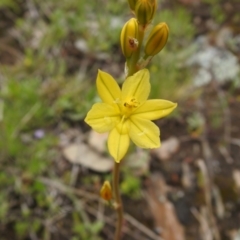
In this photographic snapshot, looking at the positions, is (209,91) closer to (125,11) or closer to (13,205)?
(125,11)

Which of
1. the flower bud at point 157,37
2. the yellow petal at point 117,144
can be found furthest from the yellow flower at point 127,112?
the flower bud at point 157,37

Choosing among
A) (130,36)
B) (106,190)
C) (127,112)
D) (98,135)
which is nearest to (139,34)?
(130,36)

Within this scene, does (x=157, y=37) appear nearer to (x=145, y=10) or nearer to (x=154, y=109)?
(x=145, y=10)

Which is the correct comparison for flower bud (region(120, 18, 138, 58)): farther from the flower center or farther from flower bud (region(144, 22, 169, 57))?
the flower center

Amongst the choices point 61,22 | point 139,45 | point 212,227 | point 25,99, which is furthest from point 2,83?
point 139,45

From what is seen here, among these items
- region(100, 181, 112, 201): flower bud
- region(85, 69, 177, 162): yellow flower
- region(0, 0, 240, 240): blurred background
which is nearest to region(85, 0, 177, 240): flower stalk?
region(85, 69, 177, 162): yellow flower
